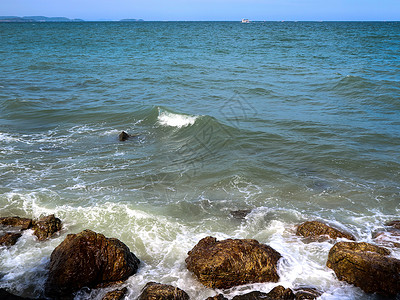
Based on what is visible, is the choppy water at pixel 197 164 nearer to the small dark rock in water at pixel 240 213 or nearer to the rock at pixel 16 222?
the small dark rock in water at pixel 240 213

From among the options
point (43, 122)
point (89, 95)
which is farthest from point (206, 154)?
point (89, 95)

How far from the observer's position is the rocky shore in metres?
7.75

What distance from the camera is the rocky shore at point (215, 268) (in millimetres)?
7753

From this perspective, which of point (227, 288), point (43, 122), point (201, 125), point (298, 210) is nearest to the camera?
point (227, 288)

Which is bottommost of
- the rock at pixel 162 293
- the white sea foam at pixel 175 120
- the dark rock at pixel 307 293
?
the dark rock at pixel 307 293

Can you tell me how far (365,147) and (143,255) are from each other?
11.9 metres

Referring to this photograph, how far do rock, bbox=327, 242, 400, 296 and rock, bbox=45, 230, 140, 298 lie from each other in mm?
4752

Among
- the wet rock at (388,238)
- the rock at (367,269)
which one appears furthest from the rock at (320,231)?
the rock at (367,269)

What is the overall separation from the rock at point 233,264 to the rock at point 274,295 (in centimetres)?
41

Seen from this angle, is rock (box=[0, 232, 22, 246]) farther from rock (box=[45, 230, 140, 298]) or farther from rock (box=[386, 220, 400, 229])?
rock (box=[386, 220, 400, 229])

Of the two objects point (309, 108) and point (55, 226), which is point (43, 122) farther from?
point (309, 108)

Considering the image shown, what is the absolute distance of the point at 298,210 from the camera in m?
11.6

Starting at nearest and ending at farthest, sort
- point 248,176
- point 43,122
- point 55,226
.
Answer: point 55,226, point 248,176, point 43,122

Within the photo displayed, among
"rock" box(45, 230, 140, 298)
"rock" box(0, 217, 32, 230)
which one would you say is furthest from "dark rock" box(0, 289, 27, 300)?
"rock" box(0, 217, 32, 230)
